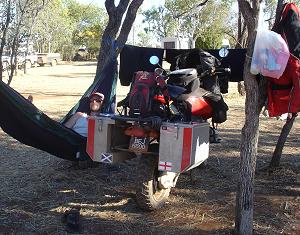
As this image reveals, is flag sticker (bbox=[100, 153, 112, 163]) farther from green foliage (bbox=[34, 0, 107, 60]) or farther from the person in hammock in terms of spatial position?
green foliage (bbox=[34, 0, 107, 60])

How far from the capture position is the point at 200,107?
443cm

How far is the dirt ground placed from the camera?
13.4 feet

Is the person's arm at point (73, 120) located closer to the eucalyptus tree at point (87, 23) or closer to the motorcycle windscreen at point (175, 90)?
the motorcycle windscreen at point (175, 90)

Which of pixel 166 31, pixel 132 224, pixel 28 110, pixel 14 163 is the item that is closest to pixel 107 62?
pixel 28 110

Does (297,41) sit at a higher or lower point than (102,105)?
higher

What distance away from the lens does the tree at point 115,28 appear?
614 cm

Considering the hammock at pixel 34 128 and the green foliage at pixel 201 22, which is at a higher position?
the green foliage at pixel 201 22

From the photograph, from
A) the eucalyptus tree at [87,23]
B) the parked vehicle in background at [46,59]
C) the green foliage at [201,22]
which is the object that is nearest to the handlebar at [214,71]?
the green foliage at [201,22]

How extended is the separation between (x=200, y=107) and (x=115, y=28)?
2678 mm

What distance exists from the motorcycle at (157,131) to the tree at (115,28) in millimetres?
1725

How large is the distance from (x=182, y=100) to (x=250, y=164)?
0.88 metres

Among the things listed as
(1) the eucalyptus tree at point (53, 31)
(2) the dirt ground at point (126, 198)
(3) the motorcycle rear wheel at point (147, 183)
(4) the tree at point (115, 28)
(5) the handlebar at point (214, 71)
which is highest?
(1) the eucalyptus tree at point (53, 31)

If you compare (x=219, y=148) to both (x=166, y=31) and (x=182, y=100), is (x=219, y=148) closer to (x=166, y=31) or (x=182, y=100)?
(x=182, y=100)

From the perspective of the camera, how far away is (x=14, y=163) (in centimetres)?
610
